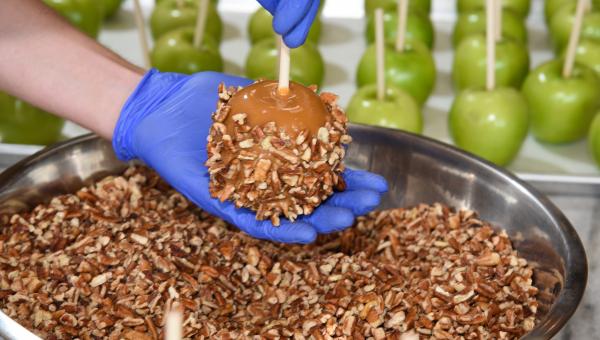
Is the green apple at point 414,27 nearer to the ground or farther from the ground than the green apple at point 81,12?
nearer to the ground

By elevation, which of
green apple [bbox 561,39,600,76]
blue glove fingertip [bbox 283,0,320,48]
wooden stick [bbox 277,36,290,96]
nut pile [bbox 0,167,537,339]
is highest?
blue glove fingertip [bbox 283,0,320,48]

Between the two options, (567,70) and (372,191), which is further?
(567,70)

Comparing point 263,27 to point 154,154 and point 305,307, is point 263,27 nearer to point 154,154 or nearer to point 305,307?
point 154,154

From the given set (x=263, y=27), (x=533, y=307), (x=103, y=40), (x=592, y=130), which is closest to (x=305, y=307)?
(x=533, y=307)

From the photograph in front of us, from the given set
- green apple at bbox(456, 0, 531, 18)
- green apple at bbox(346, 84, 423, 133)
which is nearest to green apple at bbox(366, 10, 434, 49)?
green apple at bbox(456, 0, 531, 18)

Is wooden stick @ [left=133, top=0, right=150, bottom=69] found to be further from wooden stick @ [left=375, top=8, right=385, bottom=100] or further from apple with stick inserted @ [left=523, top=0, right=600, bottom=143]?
apple with stick inserted @ [left=523, top=0, right=600, bottom=143]

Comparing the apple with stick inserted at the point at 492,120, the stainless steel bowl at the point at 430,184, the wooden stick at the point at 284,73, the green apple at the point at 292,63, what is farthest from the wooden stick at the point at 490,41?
the wooden stick at the point at 284,73

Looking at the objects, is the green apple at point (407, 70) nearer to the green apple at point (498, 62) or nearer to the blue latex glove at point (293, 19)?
the green apple at point (498, 62)
